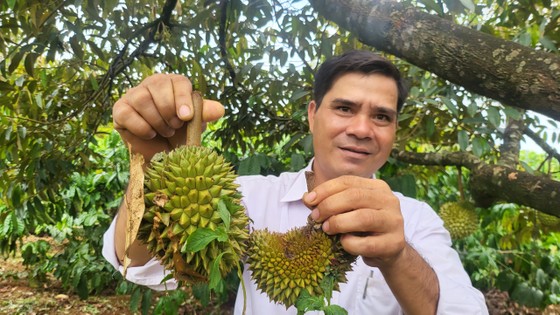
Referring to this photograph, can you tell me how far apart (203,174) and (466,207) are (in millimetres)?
2513

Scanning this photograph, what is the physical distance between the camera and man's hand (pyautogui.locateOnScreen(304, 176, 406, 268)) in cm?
89

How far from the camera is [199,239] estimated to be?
2.57ft

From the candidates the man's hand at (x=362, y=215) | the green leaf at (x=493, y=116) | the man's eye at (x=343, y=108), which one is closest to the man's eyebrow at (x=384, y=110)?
the man's eye at (x=343, y=108)

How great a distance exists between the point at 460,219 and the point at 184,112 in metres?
2.43

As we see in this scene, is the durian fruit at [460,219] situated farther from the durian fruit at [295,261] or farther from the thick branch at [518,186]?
the durian fruit at [295,261]

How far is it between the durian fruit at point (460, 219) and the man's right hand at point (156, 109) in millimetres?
2315

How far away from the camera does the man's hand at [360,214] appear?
0.89 metres

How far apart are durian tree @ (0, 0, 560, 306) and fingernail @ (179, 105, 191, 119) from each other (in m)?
0.77

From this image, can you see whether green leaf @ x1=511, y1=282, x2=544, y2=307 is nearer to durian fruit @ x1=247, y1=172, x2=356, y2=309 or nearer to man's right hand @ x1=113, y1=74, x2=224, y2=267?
durian fruit @ x1=247, y1=172, x2=356, y2=309

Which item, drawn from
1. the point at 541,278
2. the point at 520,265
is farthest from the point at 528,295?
the point at 520,265

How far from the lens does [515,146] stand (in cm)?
278

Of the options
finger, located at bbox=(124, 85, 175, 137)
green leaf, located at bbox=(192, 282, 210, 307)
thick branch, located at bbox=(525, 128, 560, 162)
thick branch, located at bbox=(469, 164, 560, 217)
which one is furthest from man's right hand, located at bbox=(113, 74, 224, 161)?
thick branch, located at bbox=(525, 128, 560, 162)

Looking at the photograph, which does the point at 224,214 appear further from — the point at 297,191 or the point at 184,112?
the point at 297,191

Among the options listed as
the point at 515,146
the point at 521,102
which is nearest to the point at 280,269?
the point at 521,102
